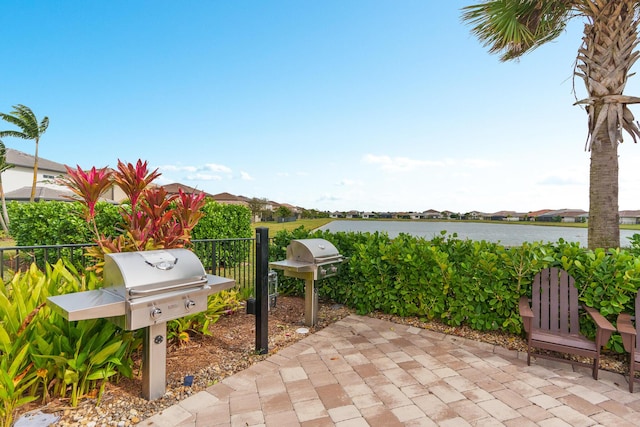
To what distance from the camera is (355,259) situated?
4.40 m

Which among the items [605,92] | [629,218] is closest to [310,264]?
[605,92]

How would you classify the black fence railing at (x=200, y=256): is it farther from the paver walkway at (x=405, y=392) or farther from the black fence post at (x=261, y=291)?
the paver walkway at (x=405, y=392)

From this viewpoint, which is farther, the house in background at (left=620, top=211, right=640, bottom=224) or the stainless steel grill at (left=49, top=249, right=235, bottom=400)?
the house in background at (left=620, top=211, right=640, bottom=224)

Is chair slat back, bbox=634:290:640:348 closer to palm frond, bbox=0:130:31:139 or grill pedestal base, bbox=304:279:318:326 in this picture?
grill pedestal base, bbox=304:279:318:326

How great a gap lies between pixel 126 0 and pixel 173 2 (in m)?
1.07

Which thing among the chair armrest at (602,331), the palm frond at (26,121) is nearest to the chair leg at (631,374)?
the chair armrest at (602,331)

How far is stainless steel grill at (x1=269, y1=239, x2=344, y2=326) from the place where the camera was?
12.3 ft

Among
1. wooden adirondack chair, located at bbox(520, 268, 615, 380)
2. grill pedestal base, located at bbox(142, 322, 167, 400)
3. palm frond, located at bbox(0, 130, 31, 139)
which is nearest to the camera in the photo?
grill pedestal base, located at bbox(142, 322, 167, 400)

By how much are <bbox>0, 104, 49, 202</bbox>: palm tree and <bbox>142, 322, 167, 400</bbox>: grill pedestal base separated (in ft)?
81.8

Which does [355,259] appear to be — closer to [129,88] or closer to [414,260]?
[414,260]

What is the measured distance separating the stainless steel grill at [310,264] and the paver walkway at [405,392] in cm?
64

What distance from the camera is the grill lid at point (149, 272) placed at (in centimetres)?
198

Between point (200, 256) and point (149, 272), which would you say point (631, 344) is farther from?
point (200, 256)

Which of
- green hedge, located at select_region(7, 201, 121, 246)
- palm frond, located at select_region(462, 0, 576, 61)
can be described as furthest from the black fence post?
palm frond, located at select_region(462, 0, 576, 61)
